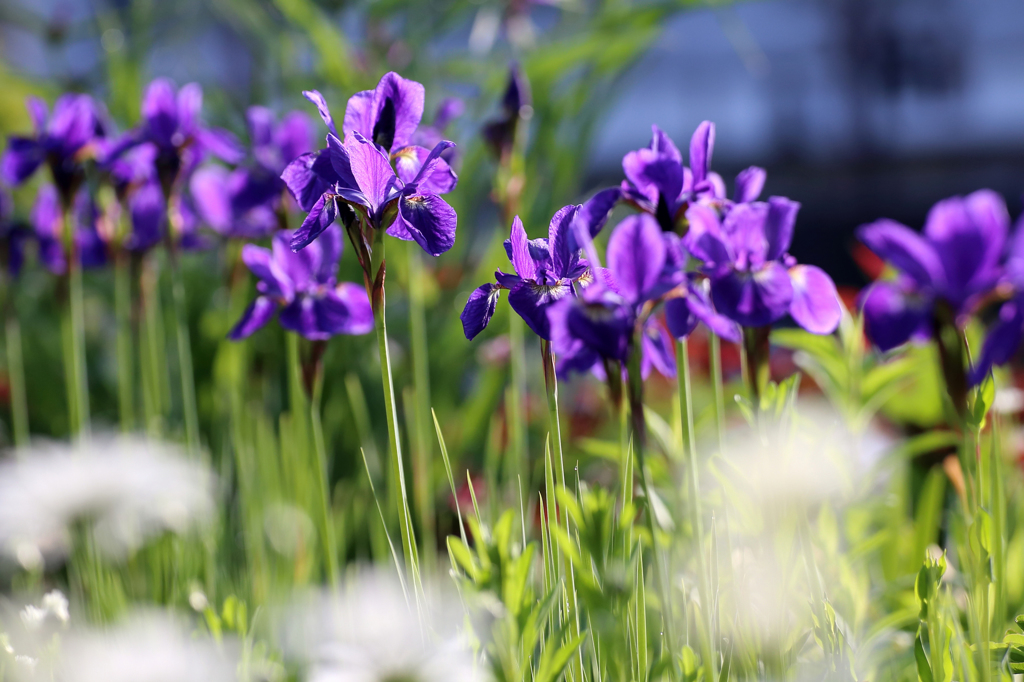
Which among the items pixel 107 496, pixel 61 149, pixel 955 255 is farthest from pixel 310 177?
pixel 107 496

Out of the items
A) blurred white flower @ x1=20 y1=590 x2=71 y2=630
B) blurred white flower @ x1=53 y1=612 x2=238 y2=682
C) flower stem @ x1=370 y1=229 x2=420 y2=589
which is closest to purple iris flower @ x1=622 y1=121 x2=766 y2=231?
flower stem @ x1=370 y1=229 x2=420 y2=589

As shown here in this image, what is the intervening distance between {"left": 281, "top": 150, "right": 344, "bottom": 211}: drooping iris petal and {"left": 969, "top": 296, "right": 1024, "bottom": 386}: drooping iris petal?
49 cm

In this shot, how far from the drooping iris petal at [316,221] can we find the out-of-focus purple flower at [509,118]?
1.61 ft

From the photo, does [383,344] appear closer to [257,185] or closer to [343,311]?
[343,311]

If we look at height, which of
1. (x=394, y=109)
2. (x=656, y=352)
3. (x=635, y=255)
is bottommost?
(x=656, y=352)

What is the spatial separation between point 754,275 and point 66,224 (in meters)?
0.91

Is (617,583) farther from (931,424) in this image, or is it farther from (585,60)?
(585,60)

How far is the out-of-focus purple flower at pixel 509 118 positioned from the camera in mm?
1042

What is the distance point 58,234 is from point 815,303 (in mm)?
1132

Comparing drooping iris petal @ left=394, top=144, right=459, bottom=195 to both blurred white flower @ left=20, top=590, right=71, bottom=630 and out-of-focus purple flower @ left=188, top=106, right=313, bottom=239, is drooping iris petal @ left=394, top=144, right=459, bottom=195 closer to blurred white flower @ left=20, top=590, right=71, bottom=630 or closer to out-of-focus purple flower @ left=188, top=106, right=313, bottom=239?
out-of-focus purple flower @ left=188, top=106, right=313, bottom=239

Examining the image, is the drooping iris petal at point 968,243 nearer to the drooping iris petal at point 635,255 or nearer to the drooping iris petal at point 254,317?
the drooping iris petal at point 635,255

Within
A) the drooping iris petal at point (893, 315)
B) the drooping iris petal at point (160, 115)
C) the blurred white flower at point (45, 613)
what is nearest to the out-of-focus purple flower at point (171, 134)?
the drooping iris petal at point (160, 115)

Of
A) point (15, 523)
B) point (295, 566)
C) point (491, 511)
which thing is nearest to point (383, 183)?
point (491, 511)

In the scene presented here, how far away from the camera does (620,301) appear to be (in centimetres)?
51
